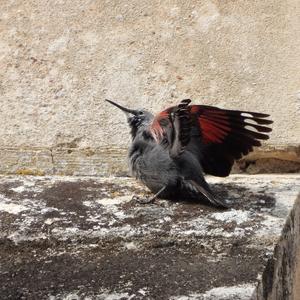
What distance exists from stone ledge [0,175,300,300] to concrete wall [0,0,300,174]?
58 cm

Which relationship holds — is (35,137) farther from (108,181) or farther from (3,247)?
(3,247)

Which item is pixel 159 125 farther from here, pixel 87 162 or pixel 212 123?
pixel 87 162

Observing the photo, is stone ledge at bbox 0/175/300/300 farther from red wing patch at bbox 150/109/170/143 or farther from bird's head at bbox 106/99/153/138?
bird's head at bbox 106/99/153/138

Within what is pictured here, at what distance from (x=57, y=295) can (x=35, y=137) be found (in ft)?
5.35

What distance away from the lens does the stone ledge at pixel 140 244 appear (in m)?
2.17

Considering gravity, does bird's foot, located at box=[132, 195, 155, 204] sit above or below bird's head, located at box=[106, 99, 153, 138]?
below

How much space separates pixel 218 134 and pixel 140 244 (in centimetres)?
87

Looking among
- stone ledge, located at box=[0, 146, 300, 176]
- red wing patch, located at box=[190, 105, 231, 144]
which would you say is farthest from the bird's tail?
stone ledge, located at box=[0, 146, 300, 176]

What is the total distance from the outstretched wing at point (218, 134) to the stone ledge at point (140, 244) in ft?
0.65

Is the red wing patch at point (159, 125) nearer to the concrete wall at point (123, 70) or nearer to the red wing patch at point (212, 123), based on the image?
the red wing patch at point (212, 123)

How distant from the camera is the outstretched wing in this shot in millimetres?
3109

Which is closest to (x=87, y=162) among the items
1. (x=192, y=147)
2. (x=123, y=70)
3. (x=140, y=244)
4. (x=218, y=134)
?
(x=123, y=70)

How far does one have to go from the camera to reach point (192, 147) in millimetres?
3244

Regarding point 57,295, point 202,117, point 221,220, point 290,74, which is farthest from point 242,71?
point 57,295
